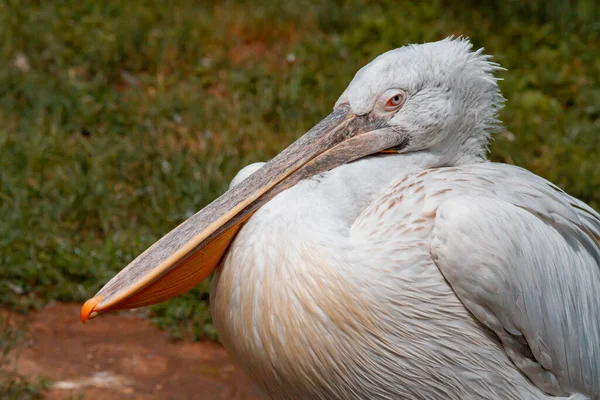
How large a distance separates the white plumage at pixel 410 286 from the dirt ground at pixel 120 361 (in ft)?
3.84

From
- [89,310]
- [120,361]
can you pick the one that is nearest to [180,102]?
[120,361]

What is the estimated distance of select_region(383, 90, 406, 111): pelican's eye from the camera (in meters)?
3.46

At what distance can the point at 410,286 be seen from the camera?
123 inches

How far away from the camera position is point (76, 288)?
4.95 meters

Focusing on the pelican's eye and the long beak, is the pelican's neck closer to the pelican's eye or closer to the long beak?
the long beak

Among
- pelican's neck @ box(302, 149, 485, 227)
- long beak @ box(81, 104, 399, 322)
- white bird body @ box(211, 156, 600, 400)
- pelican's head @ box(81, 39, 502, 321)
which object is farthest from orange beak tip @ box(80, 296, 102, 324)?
pelican's neck @ box(302, 149, 485, 227)

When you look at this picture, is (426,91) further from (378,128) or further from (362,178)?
(362,178)

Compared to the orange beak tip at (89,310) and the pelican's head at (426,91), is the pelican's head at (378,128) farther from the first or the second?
the orange beak tip at (89,310)

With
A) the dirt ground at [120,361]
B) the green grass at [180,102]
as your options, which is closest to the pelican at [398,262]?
the dirt ground at [120,361]

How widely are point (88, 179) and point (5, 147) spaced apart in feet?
1.99

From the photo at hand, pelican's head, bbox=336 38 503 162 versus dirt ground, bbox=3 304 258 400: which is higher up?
pelican's head, bbox=336 38 503 162

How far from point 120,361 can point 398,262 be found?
197cm

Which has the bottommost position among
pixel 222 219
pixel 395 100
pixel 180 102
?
pixel 180 102

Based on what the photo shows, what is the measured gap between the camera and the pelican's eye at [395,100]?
3463mm
